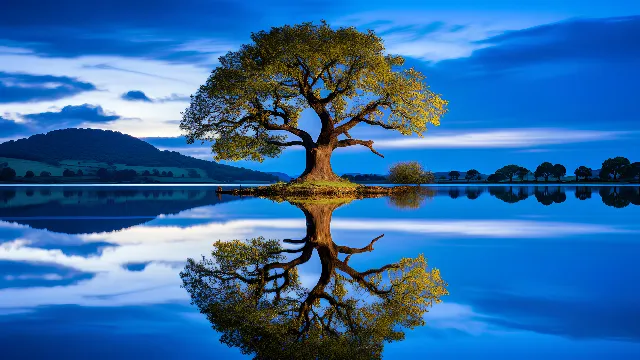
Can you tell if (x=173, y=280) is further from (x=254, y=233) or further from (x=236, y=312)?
(x=254, y=233)

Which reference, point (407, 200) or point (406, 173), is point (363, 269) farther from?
point (406, 173)

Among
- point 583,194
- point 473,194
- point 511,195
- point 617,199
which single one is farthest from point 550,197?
point 583,194

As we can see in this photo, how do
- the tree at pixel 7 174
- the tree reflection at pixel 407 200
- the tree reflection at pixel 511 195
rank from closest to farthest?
the tree reflection at pixel 407 200 → the tree reflection at pixel 511 195 → the tree at pixel 7 174

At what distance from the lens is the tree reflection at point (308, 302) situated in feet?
17.8

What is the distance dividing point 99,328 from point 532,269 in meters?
6.38

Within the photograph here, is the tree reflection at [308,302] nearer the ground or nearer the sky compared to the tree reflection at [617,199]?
nearer the ground

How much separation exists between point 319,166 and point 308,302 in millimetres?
35109

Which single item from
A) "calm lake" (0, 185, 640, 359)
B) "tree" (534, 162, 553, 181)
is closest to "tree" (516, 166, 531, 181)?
"tree" (534, 162, 553, 181)

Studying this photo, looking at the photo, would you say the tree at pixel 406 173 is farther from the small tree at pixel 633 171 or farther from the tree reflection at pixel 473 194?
the small tree at pixel 633 171

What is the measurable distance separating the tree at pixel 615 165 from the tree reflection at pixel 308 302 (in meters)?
86.3

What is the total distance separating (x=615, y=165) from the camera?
84.8 meters

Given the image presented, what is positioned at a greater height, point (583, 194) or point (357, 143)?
point (357, 143)

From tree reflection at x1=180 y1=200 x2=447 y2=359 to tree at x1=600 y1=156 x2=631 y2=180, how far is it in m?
86.3

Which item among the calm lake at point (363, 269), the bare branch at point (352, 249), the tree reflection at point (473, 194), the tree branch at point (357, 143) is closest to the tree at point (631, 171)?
the tree reflection at point (473, 194)
